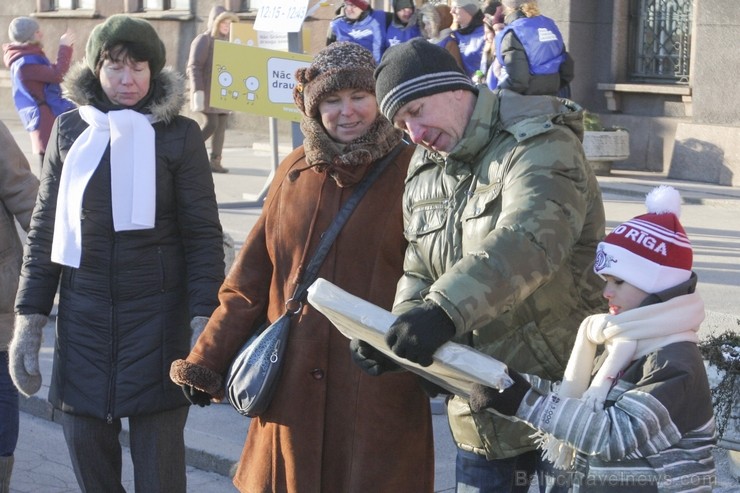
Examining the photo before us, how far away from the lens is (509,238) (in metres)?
2.73

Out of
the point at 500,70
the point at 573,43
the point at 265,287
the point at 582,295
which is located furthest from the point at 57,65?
the point at 582,295

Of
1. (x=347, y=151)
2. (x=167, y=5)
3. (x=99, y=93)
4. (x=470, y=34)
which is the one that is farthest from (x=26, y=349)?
(x=167, y=5)

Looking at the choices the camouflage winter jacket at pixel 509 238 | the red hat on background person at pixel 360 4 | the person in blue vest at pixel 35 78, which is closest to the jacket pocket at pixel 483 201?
the camouflage winter jacket at pixel 509 238

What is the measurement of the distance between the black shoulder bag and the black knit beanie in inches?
20.6

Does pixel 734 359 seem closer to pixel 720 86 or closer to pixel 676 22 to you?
pixel 720 86

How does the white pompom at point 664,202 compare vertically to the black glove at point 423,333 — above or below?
above

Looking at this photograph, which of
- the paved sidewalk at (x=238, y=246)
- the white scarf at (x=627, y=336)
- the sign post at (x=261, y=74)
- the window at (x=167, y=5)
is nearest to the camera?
the white scarf at (x=627, y=336)

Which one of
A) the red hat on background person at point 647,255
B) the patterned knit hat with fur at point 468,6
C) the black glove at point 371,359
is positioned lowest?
the black glove at point 371,359

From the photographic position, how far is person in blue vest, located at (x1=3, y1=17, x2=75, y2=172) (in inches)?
400

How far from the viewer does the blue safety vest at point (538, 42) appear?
9.98m

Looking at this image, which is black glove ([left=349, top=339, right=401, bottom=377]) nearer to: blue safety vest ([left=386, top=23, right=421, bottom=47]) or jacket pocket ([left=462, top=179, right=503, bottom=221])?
jacket pocket ([left=462, top=179, right=503, bottom=221])

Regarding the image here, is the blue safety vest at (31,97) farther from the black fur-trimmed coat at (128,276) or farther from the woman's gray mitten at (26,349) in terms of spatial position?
the woman's gray mitten at (26,349)

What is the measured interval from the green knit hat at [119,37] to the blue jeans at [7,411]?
4.61ft

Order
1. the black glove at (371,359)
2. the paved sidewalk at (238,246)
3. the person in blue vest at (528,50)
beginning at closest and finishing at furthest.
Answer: the black glove at (371,359), the paved sidewalk at (238,246), the person in blue vest at (528,50)
